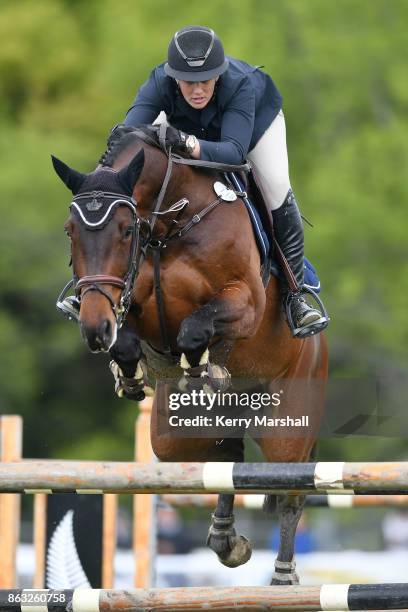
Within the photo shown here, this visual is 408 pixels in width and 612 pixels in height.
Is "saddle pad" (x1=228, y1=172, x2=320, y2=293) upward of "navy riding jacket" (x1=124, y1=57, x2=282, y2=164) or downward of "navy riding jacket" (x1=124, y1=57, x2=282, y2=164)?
downward

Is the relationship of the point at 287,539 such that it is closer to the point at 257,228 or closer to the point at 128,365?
the point at 128,365

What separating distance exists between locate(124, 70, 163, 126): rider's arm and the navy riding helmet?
0.57 feet

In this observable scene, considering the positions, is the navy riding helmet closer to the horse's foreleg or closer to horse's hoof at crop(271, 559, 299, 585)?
the horse's foreleg

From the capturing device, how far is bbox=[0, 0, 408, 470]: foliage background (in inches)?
770

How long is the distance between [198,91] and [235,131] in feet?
0.78

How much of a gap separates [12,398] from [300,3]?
7.74m

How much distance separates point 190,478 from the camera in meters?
4.62

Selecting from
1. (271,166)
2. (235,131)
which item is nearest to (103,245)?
(235,131)

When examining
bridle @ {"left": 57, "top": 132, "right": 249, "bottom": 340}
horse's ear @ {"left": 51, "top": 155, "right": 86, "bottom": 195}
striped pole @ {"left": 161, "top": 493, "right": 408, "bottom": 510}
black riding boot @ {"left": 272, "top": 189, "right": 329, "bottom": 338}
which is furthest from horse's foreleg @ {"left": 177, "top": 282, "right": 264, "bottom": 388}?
striped pole @ {"left": 161, "top": 493, "right": 408, "bottom": 510}

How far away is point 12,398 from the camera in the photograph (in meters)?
20.7

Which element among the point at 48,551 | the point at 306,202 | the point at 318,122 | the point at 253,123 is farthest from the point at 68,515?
the point at 318,122

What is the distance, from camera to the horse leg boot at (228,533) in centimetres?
648

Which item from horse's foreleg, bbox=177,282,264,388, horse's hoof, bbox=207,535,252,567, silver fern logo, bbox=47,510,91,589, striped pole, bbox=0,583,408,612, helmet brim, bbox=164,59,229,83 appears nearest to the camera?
striped pole, bbox=0,583,408,612

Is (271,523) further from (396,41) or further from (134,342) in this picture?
(134,342)
